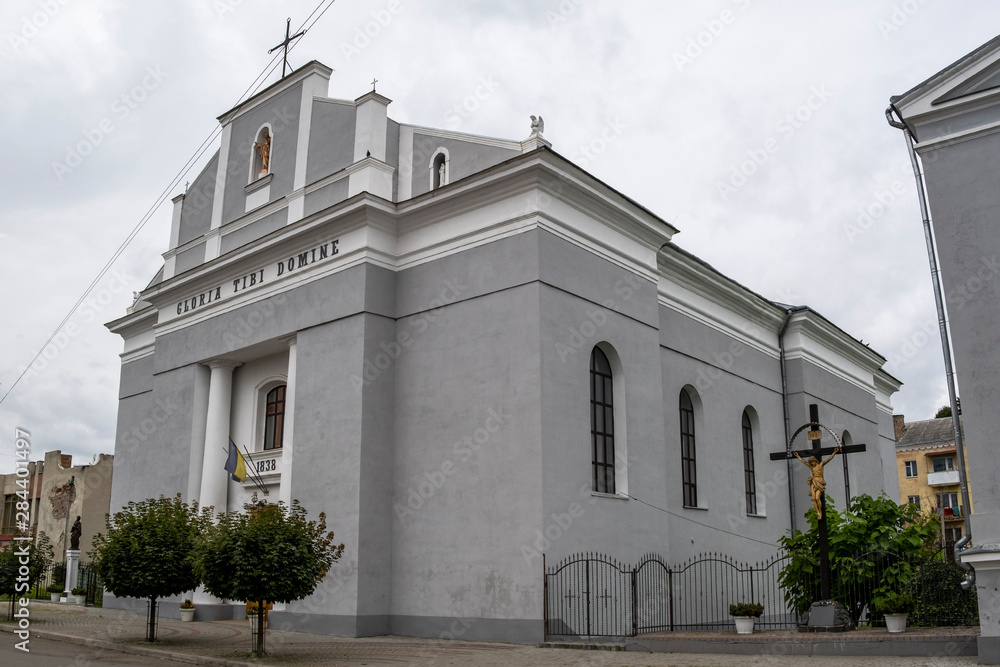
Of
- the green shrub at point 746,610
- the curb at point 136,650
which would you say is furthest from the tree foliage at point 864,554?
the curb at point 136,650

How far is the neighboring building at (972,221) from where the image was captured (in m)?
11.5

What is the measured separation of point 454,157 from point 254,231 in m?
6.01

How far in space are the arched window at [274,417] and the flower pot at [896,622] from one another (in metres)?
13.8

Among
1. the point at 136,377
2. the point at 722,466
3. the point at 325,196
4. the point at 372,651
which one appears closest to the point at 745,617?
the point at 372,651

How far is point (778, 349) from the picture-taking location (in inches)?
1065

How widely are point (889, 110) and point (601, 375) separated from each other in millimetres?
7702

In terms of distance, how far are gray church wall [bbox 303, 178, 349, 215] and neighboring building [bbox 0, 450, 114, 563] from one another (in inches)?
768

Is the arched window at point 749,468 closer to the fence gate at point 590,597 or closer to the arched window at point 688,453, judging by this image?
the arched window at point 688,453

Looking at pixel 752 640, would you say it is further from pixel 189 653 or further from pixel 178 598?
pixel 178 598

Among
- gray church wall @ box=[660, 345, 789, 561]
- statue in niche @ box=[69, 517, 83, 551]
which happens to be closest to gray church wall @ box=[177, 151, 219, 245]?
gray church wall @ box=[660, 345, 789, 561]

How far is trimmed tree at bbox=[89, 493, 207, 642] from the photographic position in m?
15.9

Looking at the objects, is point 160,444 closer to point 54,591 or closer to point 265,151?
point 265,151

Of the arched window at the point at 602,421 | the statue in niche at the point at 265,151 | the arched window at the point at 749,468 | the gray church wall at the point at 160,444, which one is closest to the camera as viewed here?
the arched window at the point at 602,421

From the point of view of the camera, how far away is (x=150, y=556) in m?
16.0
